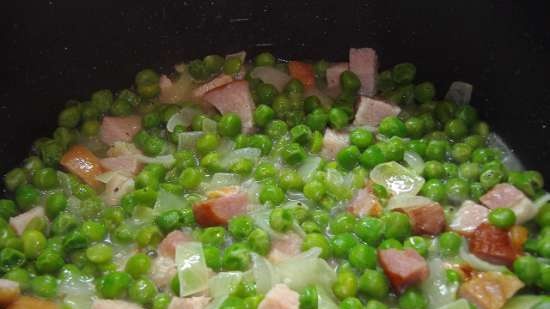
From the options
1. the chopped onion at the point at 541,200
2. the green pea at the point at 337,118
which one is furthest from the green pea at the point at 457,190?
the green pea at the point at 337,118

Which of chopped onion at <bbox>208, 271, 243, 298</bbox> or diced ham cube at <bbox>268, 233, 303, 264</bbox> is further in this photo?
diced ham cube at <bbox>268, 233, 303, 264</bbox>

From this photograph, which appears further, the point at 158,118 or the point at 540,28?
the point at 158,118

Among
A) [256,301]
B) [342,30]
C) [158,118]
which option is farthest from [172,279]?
[342,30]

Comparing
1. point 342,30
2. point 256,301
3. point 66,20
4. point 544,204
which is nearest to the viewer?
point 256,301

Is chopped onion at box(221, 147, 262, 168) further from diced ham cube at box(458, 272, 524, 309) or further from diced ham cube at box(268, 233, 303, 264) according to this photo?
diced ham cube at box(458, 272, 524, 309)

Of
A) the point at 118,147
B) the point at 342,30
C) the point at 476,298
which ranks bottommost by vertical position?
the point at 476,298

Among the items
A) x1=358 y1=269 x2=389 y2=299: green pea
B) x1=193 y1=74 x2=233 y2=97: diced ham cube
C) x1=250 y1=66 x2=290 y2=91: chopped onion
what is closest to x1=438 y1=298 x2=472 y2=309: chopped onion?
x1=358 y1=269 x2=389 y2=299: green pea

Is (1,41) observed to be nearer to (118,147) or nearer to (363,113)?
(118,147)
